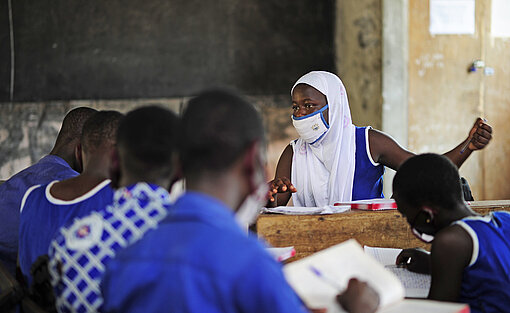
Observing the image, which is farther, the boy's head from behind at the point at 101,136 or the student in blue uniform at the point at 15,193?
the student in blue uniform at the point at 15,193

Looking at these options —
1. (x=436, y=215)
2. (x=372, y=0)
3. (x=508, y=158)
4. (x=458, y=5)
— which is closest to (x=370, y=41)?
(x=372, y=0)

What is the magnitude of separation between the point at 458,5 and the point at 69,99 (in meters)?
4.25

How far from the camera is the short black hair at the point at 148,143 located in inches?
64.9

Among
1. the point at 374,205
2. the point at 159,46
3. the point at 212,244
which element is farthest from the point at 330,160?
the point at 159,46

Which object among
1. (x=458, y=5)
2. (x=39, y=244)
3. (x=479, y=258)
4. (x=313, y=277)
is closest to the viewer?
(x=313, y=277)

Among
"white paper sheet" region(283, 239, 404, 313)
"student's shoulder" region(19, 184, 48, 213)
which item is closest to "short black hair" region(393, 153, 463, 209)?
"white paper sheet" region(283, 239, 404, 313)

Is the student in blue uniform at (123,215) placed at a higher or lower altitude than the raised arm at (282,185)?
higher

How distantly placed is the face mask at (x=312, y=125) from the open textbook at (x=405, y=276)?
1004 mm

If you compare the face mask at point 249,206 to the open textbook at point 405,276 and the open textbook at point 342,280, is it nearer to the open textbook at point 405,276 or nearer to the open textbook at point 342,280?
the open textbook at point 342,280

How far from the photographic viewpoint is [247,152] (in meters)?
1.27

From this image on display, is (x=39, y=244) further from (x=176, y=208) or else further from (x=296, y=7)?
(x=296, y=7)

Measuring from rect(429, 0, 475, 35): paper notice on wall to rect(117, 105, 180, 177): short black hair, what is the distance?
16.6 feet

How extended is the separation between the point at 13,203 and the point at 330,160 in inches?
64.6

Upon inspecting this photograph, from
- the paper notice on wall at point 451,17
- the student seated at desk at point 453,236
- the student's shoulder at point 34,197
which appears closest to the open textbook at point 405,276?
the student seated at desk at point 453,236
